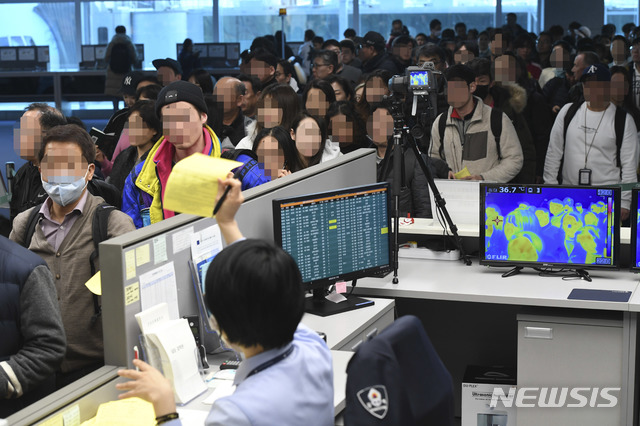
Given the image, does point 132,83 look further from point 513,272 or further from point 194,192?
point 194,192

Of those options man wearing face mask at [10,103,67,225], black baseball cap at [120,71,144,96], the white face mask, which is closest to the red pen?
the white face mask

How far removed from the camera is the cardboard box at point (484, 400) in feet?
12.1

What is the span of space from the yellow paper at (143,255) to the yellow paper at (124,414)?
40 centimetres

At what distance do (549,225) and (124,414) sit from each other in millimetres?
2317

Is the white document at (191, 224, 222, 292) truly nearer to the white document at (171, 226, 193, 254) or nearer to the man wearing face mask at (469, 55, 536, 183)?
the white document at (171, 226, 193, 254)

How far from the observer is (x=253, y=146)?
434 cm

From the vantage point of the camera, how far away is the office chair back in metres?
1.76

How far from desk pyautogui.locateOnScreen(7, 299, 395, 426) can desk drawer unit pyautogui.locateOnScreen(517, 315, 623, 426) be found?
2.15 ft

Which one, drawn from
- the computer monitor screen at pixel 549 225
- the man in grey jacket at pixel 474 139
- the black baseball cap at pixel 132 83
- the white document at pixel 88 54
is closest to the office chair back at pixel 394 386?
the computer monitor screen at pixel 549 225

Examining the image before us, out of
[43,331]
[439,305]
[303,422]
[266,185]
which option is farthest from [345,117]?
[303,422]

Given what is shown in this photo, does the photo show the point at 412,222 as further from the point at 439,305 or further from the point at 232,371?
the point at 232,371

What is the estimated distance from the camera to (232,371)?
258cm

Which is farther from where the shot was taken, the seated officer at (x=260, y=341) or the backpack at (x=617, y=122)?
the backpack at (x=617, y=122)

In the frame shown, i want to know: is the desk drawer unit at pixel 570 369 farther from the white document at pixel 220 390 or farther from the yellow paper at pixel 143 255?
the yellow paper at pixel 143 255
